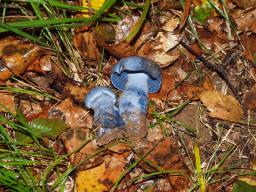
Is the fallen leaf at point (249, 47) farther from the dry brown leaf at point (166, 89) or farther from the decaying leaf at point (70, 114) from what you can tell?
the decaying leaf at point (70, 114)

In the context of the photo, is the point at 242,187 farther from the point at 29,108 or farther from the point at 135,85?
the point at 29,108

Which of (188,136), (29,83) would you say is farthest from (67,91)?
(188,136)

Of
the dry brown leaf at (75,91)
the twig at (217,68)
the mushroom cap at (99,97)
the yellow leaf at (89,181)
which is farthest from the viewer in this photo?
the twig at (217,68)

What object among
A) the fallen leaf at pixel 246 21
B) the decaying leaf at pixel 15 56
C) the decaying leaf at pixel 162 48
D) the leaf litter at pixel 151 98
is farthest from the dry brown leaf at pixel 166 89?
the decaying leaf at pixel 15 56

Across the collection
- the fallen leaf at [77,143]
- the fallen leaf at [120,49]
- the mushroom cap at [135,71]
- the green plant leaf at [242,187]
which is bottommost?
the green plant leaf at [242,187]

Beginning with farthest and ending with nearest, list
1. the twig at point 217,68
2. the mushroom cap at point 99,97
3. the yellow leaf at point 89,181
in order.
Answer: the twig at point 217,68
the mushroom cap at point 99,97
the yellow leaf at point 89,181

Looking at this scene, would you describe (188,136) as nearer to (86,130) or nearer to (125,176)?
(125,176)

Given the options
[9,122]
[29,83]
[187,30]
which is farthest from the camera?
[187,30]

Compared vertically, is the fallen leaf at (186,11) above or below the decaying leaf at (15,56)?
above

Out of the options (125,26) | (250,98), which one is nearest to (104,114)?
(125,26)
